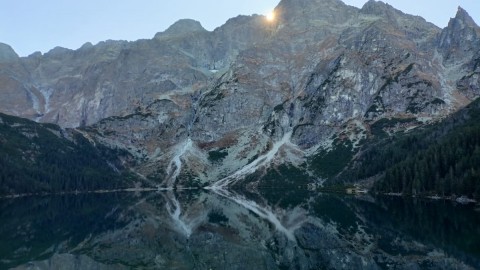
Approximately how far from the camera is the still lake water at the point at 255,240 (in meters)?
61.2

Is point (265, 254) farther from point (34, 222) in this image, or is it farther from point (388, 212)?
point (34, 222)

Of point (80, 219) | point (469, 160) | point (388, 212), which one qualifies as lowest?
point (80, 219)

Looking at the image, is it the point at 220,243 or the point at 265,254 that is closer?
the point at 265,254

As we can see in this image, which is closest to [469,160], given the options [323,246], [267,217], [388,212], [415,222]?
[388,212]

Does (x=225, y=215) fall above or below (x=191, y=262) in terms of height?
below

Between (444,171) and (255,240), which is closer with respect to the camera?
→ (255,240)

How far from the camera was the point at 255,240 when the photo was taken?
81.2m

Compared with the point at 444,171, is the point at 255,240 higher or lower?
lower

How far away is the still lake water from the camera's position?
6125 centimetres

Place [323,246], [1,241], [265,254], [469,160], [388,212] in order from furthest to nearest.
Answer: [469,160], [388,212], [1,241], [323,246], [265,254]

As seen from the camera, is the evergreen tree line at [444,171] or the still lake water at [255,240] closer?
the still lake water at [255,240]

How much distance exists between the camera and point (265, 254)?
67.6m

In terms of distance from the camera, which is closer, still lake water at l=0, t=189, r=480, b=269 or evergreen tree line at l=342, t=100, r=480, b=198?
still lake water at l=0, t=189, r=480, b=269

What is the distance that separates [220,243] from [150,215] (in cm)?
5326
